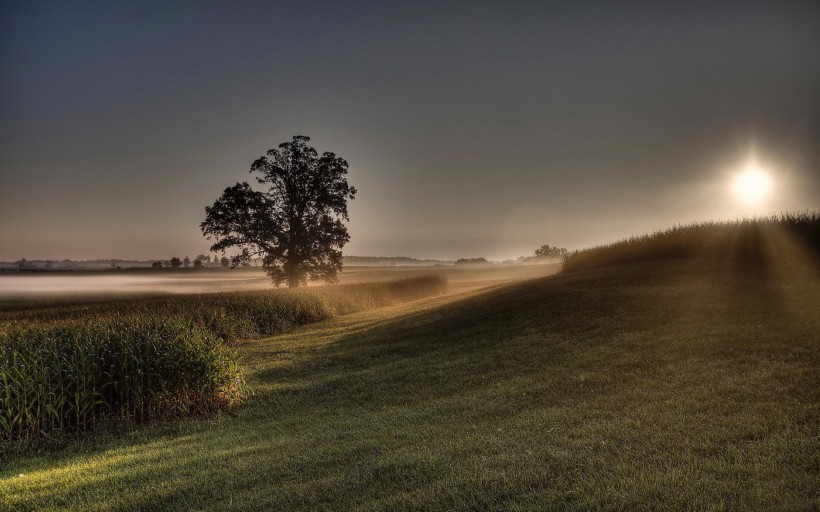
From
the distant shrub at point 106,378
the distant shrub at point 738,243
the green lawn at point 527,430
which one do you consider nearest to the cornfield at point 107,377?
the distant shrub at point 106,378

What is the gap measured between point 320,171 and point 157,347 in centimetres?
2896

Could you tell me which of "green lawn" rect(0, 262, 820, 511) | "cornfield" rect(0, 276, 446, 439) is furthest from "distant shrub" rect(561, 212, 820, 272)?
"cornfield" rect(0, 276, 446, 439)

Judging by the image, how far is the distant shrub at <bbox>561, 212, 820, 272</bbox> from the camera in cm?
1806

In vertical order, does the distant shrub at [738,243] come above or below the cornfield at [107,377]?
above

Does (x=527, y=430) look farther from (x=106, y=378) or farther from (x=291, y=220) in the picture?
(x=291, y=220)

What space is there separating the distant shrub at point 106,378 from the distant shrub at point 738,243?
62.4ft

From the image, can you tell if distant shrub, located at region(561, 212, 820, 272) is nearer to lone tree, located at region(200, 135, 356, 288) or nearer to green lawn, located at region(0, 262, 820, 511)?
green lawn, located at region(0, 262, 820, 511)

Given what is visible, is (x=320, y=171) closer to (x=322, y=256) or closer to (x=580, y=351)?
(x=322, y=256)

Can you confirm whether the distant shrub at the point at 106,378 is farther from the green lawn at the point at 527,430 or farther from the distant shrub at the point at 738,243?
the distant shrub at the point at 738,243

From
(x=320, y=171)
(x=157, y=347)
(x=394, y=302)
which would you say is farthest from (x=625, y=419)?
(x=320, y=171)

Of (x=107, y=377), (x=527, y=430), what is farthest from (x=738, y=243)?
(x=107, y=377)

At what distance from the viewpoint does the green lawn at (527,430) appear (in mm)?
5543

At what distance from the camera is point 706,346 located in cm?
1105

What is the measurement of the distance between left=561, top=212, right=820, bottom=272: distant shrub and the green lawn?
270cm
